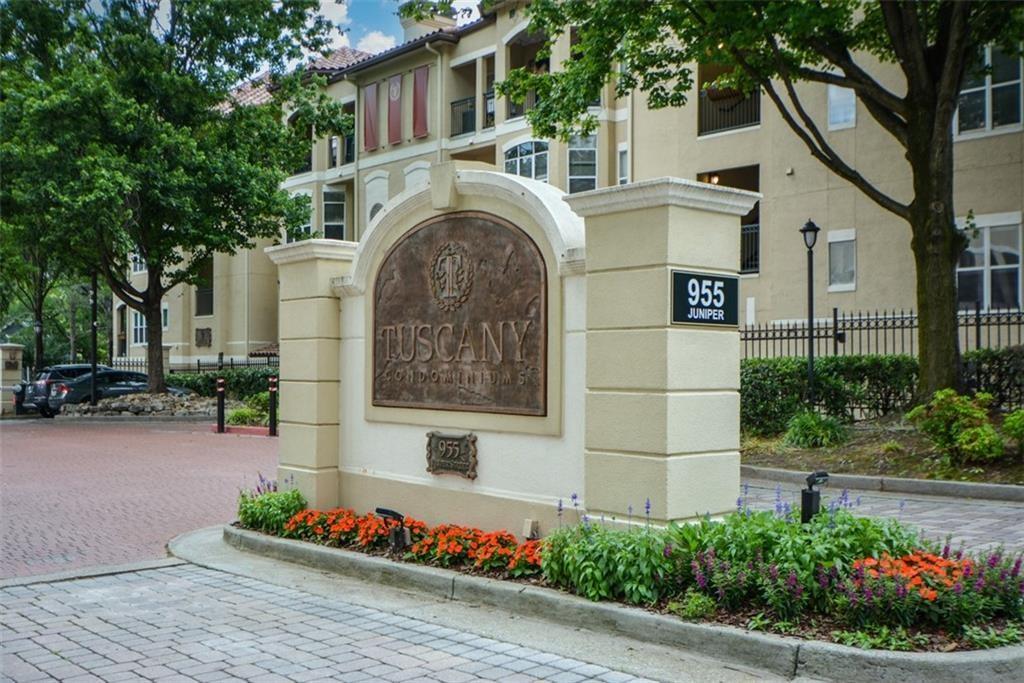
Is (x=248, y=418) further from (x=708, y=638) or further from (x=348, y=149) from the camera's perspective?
(x=708, y=638)

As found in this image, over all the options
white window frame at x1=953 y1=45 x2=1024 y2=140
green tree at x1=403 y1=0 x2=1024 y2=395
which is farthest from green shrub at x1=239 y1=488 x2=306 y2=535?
white window frame at x1=953 y1=45 x2=1024 y2=140

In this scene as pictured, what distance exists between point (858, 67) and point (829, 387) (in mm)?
5272

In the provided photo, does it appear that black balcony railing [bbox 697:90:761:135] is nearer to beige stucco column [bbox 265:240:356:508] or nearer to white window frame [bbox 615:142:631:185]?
white window frame [bbox 615:142:631:185]

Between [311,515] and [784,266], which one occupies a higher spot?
[784,266]

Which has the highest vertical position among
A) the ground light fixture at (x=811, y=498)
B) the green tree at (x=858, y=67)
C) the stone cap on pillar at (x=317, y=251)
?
the green tree at (x=858, y=67)

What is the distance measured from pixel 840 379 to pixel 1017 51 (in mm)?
6229

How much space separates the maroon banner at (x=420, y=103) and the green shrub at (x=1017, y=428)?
24.8m

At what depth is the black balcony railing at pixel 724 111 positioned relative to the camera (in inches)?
1019

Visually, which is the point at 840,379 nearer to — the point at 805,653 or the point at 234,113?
the point at 805,653

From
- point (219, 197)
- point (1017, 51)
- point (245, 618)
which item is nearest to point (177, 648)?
point (245, 618)

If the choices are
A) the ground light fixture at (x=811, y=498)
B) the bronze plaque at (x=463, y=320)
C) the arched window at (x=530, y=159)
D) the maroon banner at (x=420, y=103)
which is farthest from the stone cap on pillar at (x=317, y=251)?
the maroon banner at (x=420, y=103)

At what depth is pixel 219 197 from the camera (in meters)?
30.4

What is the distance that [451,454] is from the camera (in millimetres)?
8773

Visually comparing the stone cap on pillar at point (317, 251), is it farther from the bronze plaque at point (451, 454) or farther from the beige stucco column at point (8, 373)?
the beige stucco column at point (8, 373)
